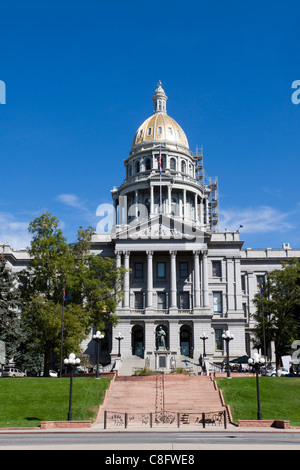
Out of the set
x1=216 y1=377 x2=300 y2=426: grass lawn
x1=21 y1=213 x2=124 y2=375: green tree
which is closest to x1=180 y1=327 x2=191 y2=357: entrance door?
x1=21 y1=213 x2=124 y2=375: green tree

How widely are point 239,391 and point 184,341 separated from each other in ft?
107

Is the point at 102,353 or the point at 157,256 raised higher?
the point at 157,256

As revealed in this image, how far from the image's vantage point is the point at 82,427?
30.6m

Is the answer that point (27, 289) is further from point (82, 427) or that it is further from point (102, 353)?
point (82, 427)

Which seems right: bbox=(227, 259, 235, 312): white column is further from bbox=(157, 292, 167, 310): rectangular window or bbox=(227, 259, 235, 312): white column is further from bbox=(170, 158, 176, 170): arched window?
bbox=(170, 158, 176, 170): arched window

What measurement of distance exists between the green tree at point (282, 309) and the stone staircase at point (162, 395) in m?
18.7

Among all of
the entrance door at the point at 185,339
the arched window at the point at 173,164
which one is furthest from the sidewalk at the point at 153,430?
the arched window at the point at 173,164

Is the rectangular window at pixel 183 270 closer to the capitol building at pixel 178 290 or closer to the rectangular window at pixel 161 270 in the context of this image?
the capitol building at pixel 178 290

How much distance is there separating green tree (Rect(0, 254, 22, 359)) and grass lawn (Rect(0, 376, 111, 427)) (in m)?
6.95

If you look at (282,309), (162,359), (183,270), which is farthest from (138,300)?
(282,309)

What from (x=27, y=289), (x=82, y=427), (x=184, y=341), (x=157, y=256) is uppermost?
(x=157, y=256)

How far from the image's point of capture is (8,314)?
5091 cm
